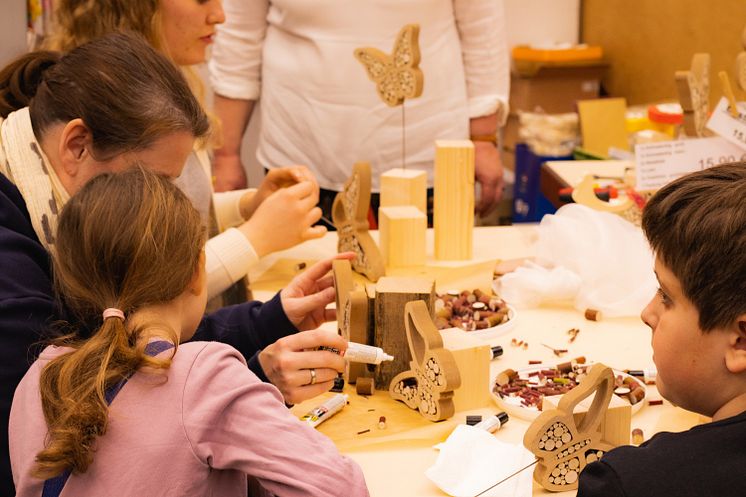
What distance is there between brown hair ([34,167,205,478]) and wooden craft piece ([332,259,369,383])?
386 mm

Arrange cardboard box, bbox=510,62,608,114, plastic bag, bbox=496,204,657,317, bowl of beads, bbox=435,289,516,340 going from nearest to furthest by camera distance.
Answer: bowl of beads, bbox=435,289,516,340
plastic bag, bbox=496,204,657,317
cardboard box, bbox=510,62,608,114

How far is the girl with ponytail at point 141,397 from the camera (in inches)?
39.6

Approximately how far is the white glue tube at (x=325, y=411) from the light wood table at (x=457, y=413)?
0.04 ft

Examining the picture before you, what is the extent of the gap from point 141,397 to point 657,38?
3.77 meters

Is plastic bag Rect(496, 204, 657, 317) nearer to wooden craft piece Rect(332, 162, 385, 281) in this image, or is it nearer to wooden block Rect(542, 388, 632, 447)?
wooden craft piece Rect(332, 162, 385, 281)

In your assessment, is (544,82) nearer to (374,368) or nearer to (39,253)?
(374,368)

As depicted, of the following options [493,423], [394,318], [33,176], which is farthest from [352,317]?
[33,176]

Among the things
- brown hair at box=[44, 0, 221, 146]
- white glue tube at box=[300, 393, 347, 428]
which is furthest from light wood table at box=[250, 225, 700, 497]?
brown hair at box=[44, 0, 221, 146]

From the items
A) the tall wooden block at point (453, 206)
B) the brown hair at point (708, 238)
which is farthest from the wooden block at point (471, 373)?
the tall wooden block at point (453, 206)

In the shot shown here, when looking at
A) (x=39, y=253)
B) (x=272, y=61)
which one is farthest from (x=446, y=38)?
(x=39, y=253)

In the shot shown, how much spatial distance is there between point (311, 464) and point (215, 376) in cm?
15

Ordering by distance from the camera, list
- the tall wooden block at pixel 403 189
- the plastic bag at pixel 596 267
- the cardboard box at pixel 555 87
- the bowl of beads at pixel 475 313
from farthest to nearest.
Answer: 1. the cardboard box at pixel 555 87
2. the tall wooden block at pixel 403 189
3. the plastic bag at pixel 596 267
4. the bowl of beads at pixel 475 313

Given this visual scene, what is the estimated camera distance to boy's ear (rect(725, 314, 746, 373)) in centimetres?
94

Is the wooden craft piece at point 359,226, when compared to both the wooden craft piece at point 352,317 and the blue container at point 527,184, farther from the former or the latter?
the blue container at point 527,184
